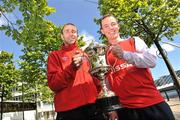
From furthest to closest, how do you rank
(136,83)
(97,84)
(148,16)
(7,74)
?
(7,74) → (148,16) → (97,84) → (136,83)

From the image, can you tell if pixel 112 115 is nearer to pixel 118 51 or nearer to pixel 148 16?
pixel 118 51

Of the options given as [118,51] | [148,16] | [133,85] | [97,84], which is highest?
[148,16]

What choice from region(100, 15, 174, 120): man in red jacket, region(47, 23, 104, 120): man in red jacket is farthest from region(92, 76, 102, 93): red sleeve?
region(100, 15, 174, 120): man in red jacket

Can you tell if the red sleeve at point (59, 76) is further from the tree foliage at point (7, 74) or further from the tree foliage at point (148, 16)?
the tree foliage at point (7, 74)

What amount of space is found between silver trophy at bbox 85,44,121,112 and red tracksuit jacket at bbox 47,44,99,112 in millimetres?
125

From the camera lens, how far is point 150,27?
20.0 metres

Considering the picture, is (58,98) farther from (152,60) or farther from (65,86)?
(152,60)

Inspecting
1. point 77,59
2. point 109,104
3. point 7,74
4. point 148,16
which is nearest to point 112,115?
point 109,104

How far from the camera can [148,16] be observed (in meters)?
19.7

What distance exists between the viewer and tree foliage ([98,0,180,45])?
1938cm

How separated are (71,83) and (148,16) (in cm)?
1712

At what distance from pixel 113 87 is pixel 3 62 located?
36679 mm

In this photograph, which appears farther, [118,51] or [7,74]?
[7,74]

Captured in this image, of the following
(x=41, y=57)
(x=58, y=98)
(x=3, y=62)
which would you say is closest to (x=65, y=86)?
(x=58, y=98)
